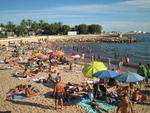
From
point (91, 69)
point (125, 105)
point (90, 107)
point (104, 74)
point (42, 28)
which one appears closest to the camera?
point (125, 105)

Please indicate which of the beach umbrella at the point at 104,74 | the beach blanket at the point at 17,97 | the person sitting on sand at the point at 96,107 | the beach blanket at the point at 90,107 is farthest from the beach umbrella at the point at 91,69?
the beach blanket at the point at 17,97

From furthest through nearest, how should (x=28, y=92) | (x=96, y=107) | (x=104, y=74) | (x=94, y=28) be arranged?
1. (x=94, y=28)
2. (x=28, y=92)
3. (x=104, y=74)
4. (x=96, y=107)

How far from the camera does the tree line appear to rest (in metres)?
73.7

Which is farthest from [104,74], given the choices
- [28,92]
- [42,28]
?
[42,28]

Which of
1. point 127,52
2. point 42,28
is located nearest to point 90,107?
point 127,52

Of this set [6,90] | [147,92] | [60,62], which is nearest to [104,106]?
[147,92]

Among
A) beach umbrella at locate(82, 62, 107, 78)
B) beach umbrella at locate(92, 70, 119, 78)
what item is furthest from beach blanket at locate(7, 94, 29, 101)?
beach umbrella at locate(92, 70, 119, 78)

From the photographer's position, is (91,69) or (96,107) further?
(91,69)

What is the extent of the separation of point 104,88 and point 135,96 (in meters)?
1.48

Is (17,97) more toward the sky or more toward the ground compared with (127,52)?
more toward the sky

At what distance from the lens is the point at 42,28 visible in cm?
9538

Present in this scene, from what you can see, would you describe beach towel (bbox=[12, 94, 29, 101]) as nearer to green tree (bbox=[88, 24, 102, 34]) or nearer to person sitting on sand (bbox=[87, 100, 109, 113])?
person sitting on sand (bbox=[87, 100, 109, 113])

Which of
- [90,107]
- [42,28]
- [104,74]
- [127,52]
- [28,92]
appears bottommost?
[127,52]

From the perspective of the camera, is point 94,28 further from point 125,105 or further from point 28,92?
point 125,105
